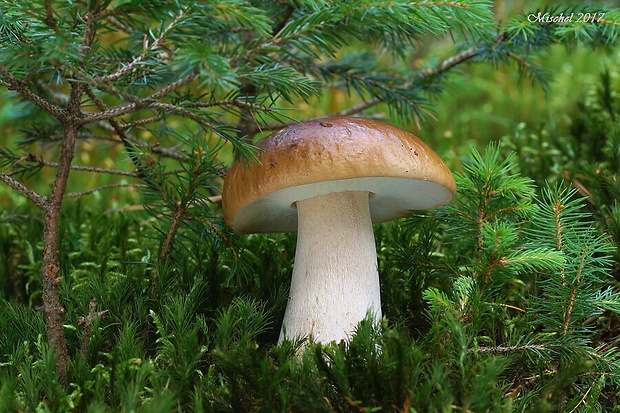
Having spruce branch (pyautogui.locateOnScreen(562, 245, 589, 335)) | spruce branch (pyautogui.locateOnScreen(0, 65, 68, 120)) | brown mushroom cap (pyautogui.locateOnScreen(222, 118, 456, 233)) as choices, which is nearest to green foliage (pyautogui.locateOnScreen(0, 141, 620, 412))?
spruce branch (pyautogui.locateOnScreen(562, 245, 589, 335))

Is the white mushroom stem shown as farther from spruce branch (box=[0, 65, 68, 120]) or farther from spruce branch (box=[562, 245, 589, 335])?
spruce branch (box=[0, 65, 68, 120])

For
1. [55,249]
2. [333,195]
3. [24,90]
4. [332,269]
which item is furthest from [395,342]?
[24,90]

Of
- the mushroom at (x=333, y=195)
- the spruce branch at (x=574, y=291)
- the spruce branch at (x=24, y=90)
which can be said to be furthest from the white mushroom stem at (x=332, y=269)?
the spruce branch at (x=24, y=90)

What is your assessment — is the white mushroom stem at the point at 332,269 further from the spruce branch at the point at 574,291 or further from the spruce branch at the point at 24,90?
the spruce branch at the point at 24,90

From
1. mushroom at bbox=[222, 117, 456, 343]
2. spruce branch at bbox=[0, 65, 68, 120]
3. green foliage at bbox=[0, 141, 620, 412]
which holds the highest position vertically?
spruce branch at bbox=[0, 65, 68, 120]

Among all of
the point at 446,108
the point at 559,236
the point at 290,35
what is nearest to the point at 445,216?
the point at 559,236

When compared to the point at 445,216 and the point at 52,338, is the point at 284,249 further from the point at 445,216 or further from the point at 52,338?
the point at 52,338

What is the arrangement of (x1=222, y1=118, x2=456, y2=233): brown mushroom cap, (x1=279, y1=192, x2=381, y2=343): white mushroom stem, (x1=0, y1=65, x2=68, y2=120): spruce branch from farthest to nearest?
(x1=279, y1=192, x2=381, y2=343): white mushroom stem < (x1=222, y1=118, x2=456, y2=233): brown mushroom cap < (x1=0, y1=65, x2=68, y2=120): spruce branch
